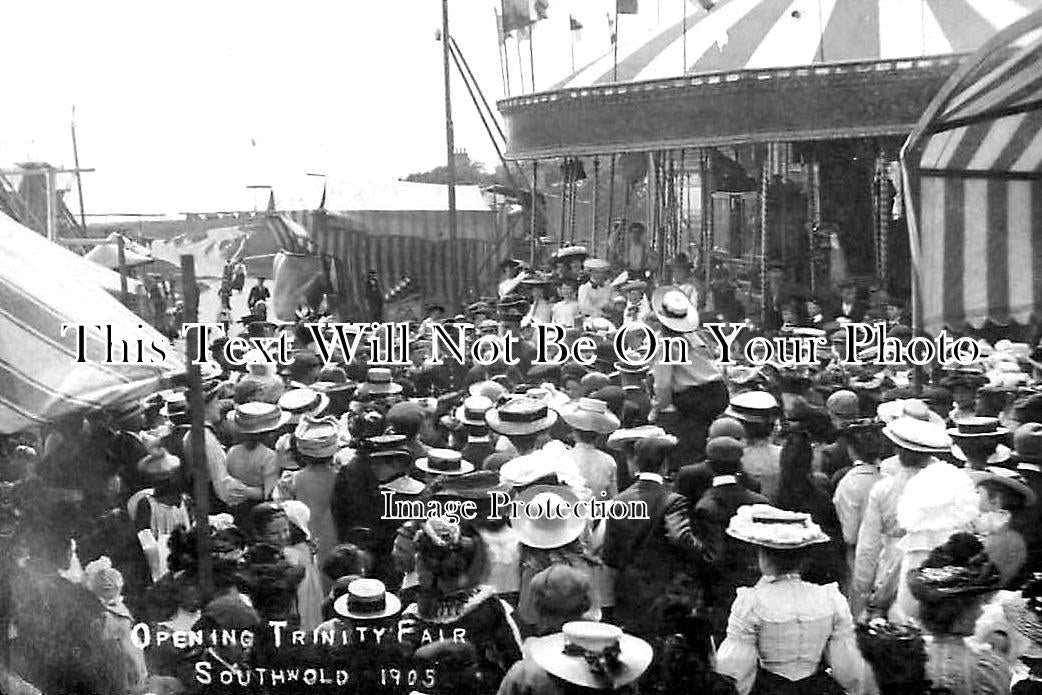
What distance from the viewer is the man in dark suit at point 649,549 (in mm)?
3682

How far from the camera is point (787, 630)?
3365 mm

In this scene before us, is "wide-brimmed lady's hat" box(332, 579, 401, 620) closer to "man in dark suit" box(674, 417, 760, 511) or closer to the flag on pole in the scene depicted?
"man in dark suit" box(674, 417, 760, 511)

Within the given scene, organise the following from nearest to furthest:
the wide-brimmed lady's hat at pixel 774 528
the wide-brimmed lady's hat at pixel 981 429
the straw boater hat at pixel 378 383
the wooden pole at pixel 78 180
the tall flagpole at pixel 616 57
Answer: the wide-brimmed lady's hat at pixel 774 528 → the wide-brimmed lady's hat at pixel 981 429 → the straw boater hat at pixel 378 383 → the tall flagpole at pixel 616 57 → the wooden pole at pixel 78 180

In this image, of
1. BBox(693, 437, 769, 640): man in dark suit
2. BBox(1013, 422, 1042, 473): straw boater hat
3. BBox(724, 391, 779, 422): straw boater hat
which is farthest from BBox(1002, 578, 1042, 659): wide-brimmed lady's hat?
BBox(724, 391, 779, 422): straw boater hat

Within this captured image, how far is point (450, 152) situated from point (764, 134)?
1.07 meters

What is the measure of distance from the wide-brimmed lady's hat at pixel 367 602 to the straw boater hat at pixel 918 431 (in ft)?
4.98

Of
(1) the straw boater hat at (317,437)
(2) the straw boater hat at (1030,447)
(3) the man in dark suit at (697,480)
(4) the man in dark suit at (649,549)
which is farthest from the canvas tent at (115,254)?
(2) the straw boater hat at (1030,447)

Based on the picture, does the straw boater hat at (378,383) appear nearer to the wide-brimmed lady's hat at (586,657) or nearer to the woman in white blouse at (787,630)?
the wide-brimmed lady's hat at (586,657)

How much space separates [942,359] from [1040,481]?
0.44 meters

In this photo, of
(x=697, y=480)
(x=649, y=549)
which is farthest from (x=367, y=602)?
(x=697, y=480)

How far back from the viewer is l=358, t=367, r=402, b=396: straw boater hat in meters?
3.92

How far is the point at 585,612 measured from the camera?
3492 mm

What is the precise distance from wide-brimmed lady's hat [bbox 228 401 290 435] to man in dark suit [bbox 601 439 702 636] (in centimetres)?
110

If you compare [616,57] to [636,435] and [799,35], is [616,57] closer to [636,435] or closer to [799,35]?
[799,35]
